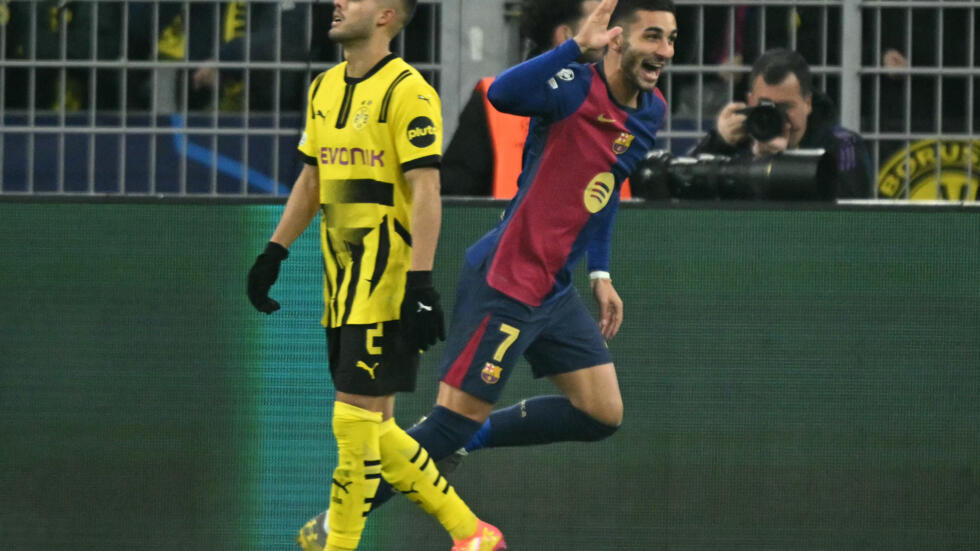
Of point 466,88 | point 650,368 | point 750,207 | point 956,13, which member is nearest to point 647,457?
point 650,368

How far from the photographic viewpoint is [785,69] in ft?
25.2

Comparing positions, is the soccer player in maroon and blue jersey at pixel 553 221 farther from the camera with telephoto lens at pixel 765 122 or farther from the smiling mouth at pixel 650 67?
the camera with telephoto lens at pixel 765 122

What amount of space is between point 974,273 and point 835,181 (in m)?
0.56

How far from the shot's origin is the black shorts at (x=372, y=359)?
599 centimetres

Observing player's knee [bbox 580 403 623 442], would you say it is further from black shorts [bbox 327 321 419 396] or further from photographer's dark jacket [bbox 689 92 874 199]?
photographer's dark jacket [bbox 689 92 874 199]

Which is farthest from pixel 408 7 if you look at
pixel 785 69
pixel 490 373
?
pixel 785 69

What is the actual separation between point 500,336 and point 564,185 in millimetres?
502

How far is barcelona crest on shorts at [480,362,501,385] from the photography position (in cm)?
624

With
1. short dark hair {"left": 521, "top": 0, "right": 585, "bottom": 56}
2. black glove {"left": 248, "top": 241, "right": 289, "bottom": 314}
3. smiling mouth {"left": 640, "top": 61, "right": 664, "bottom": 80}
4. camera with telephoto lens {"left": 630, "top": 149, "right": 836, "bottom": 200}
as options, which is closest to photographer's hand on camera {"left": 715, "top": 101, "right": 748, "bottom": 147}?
camera with telephoto lens {"left": 630, "top": 149, "right": 836, "bottom": 200}

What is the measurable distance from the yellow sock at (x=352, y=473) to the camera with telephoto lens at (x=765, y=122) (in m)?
2.00

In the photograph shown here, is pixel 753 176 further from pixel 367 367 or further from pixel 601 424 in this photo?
pixel 367 367

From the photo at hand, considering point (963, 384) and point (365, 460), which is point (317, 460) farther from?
point (963, 384)

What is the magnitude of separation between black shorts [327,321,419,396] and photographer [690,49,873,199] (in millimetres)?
1830

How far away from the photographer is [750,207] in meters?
6.89
